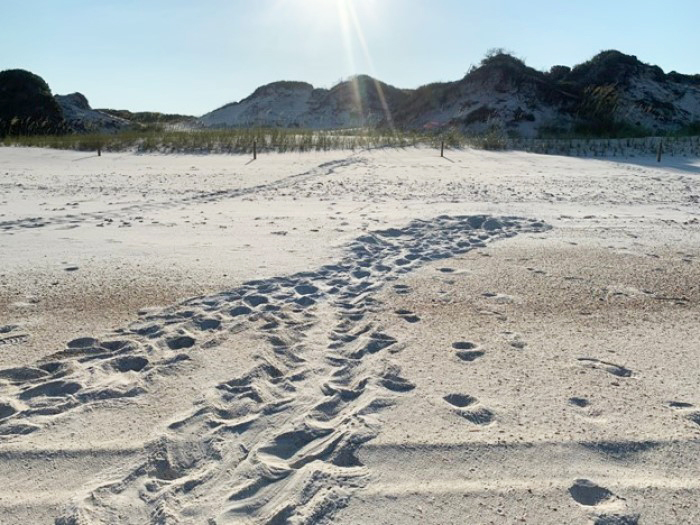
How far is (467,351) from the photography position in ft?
11.1

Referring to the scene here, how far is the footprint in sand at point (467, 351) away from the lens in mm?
3316

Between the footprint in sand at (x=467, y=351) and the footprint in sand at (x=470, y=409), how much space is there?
49 cm

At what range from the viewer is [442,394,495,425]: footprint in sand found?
2611 millimetres

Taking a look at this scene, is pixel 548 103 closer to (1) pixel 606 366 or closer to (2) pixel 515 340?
(2) pixel 515 340

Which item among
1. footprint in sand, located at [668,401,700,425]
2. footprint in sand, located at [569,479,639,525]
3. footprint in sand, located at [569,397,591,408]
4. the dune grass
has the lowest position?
footprint in sand, located at [569,479,639,525]

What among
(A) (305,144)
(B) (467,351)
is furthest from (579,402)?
(A) (305,144)

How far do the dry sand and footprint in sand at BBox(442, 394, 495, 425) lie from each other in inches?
0.5

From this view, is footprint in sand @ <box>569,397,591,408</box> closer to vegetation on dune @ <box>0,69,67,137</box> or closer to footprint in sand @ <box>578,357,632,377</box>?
footprint in sand @ <box>578,357,632,377</box>

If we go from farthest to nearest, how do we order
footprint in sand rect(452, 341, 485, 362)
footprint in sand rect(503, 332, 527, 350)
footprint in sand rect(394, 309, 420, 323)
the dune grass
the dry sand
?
the dune grass, footprint in sand rect(394, 309, 420, 323), footprint in sand rect(503, 332, 527, 350), footprint in sand rect(452, 341, 485, 362), the dry sand

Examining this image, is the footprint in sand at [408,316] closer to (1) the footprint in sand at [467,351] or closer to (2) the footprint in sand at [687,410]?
(1) the footprint in sand at [467,351]

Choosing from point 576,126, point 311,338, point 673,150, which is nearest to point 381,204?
point 311,338

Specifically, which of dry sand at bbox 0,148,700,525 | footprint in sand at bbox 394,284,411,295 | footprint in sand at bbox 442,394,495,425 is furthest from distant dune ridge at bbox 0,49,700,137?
footprint in sand at bbox 442,394,495,425

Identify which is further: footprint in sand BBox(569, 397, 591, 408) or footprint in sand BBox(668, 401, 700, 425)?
footprint in sand BBox(569, 397, 591, 408)

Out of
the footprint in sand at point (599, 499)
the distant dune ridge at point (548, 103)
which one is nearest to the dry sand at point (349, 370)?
the footprint in sand at point (599, 499)
